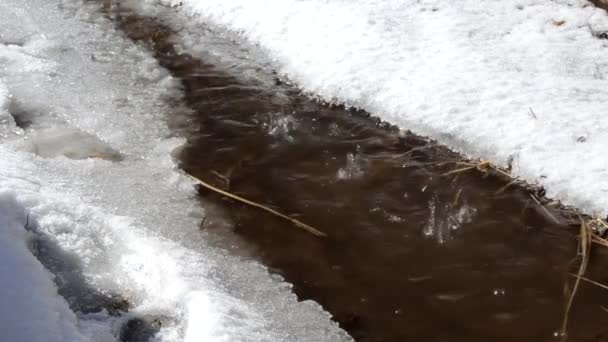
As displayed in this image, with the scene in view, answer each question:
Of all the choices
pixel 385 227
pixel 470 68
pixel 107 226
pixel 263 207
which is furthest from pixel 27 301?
pixel 470 68

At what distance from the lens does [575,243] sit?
341cm

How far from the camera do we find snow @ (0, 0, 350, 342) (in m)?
2.94

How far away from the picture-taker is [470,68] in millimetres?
4609

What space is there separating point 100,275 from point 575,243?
216 cm

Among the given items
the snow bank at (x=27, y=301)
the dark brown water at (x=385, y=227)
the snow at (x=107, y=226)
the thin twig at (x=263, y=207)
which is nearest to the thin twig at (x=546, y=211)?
the dark brown water at (x=385, y=227)

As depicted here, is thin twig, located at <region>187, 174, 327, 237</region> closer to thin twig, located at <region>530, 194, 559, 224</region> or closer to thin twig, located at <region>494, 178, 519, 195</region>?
thin twig, located at <region>494, 178, 519, 195</region>

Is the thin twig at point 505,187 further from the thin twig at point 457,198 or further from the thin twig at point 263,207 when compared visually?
the thin twig at point 263,207

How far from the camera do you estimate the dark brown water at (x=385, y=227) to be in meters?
3.07

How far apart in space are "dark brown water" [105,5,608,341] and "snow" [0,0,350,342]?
19cm

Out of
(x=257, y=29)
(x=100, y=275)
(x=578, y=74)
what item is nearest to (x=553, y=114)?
(x=578, y=74)

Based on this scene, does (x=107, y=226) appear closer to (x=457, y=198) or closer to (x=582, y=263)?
(x=457, y=198)

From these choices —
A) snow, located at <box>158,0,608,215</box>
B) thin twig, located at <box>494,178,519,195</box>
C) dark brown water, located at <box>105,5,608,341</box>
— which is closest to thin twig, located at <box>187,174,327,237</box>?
dark brown water, located at <box>105,5,608,341</box>

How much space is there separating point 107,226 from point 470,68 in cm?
244

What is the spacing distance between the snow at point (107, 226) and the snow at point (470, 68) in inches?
38.1
